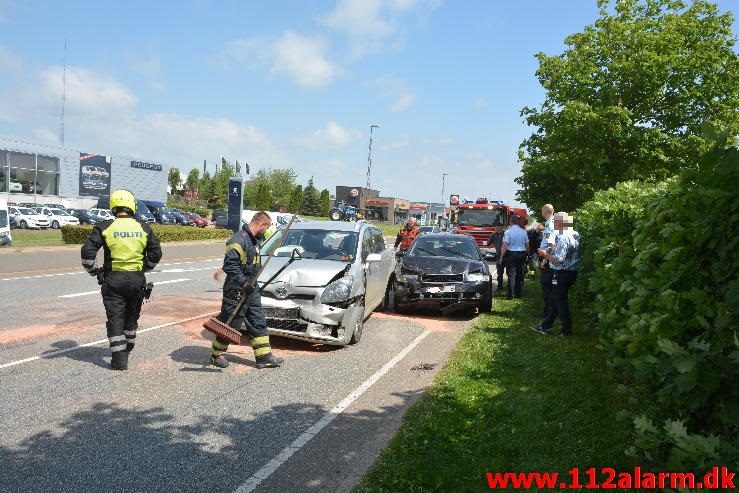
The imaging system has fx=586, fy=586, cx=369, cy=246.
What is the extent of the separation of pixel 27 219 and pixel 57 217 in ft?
6.40

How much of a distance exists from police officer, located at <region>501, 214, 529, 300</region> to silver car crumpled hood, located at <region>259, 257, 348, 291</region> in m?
5.95

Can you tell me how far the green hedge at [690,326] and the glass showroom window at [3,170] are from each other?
193 ft

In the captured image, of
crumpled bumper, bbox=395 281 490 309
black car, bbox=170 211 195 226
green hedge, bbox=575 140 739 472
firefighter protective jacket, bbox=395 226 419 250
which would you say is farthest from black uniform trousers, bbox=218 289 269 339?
black car, bbox=170 211 195 226

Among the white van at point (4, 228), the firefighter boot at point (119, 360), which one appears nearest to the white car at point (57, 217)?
the white van at point (4, 228)

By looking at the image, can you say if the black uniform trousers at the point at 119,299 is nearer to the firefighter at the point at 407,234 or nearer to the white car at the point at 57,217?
the firefighter at the point at 407,234

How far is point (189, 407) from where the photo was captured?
17.3 ft

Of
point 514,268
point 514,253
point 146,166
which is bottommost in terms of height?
point 514,268

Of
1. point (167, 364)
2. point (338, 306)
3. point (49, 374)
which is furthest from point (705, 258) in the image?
point (49, 374)

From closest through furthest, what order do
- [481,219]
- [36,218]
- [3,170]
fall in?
[481,219], [36,218], [3,170]

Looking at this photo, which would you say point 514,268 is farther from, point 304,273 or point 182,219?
point 182,219

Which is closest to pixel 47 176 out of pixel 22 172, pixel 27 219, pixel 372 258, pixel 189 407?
pixel 22 172

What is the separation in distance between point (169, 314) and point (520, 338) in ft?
19.1

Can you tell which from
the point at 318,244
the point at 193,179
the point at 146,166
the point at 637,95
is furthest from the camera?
the point at 193,179

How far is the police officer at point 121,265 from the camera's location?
637 centimetres
